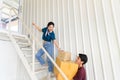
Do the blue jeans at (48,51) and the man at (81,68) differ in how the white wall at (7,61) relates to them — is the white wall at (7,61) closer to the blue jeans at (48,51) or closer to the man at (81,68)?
the blue jeans at (48,51)

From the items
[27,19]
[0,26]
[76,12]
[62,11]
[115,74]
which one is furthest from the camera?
[27,19]

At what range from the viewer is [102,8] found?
7.96 ft

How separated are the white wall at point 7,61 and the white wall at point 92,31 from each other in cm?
119

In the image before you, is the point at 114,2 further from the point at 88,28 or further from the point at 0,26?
the point at 0,26

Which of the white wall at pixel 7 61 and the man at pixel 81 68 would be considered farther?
the white wall at pixel 7 61

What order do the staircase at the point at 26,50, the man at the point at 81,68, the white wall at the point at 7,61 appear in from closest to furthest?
1. the man at the point at 81,68
2. the staircase at the point at 26,50
3. the white wall at the point at 7,61

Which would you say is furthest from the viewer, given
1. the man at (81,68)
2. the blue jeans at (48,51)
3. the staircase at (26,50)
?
the blue jeans at (48,51)

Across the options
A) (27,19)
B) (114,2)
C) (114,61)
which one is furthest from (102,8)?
(27,19)

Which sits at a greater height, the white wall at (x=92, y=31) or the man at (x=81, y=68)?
the white wall at (x=92, y=31)

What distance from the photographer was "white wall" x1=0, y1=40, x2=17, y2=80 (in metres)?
2.90

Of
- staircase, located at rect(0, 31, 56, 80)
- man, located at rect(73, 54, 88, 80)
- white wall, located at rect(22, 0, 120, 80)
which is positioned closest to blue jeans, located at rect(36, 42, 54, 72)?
staircase, located at rect(0, 31, 56, 80)

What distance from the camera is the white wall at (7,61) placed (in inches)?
114

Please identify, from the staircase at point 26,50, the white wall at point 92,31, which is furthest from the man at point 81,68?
the staircase at point 26,50

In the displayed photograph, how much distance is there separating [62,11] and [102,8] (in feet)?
3.18
